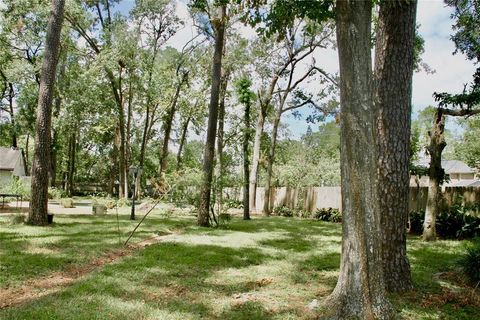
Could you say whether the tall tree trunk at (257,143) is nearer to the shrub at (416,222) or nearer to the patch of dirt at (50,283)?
the shrub at (416,222)

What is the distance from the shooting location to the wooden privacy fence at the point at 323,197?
42.6 ft

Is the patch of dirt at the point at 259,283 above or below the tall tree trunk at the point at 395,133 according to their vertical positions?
below

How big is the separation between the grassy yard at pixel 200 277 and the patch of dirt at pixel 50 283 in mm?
169

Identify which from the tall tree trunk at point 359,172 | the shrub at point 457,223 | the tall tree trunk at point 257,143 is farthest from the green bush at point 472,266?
the tall tree trunk at point 257,143

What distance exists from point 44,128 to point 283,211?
49.8 ft

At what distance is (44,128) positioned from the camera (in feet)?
38.2

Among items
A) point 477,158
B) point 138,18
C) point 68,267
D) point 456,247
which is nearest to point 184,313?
point 68,267

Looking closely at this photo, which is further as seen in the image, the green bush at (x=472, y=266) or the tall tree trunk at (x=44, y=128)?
the tall tree trunk at (x=44, y=128)

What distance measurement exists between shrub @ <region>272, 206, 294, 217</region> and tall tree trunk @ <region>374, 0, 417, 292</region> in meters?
17.6

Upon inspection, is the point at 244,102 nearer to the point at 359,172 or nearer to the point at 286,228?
the point at 286,228

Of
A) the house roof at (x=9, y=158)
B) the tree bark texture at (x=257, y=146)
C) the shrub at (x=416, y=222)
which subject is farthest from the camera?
the house roof at (x=9, y=158)

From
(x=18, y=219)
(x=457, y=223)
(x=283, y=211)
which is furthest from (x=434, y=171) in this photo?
(x=18, y=219)

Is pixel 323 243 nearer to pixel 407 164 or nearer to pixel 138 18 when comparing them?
pixel 407 164

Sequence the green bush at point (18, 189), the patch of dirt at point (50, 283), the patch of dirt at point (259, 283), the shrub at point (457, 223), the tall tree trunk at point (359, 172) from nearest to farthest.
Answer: the tall tree trunk at point (359, 172), the patch of dirt at point (50, 283), the patch of dirt at point (259, 283), the shrub at point (457, 223), the green bush at point (18, 189)
